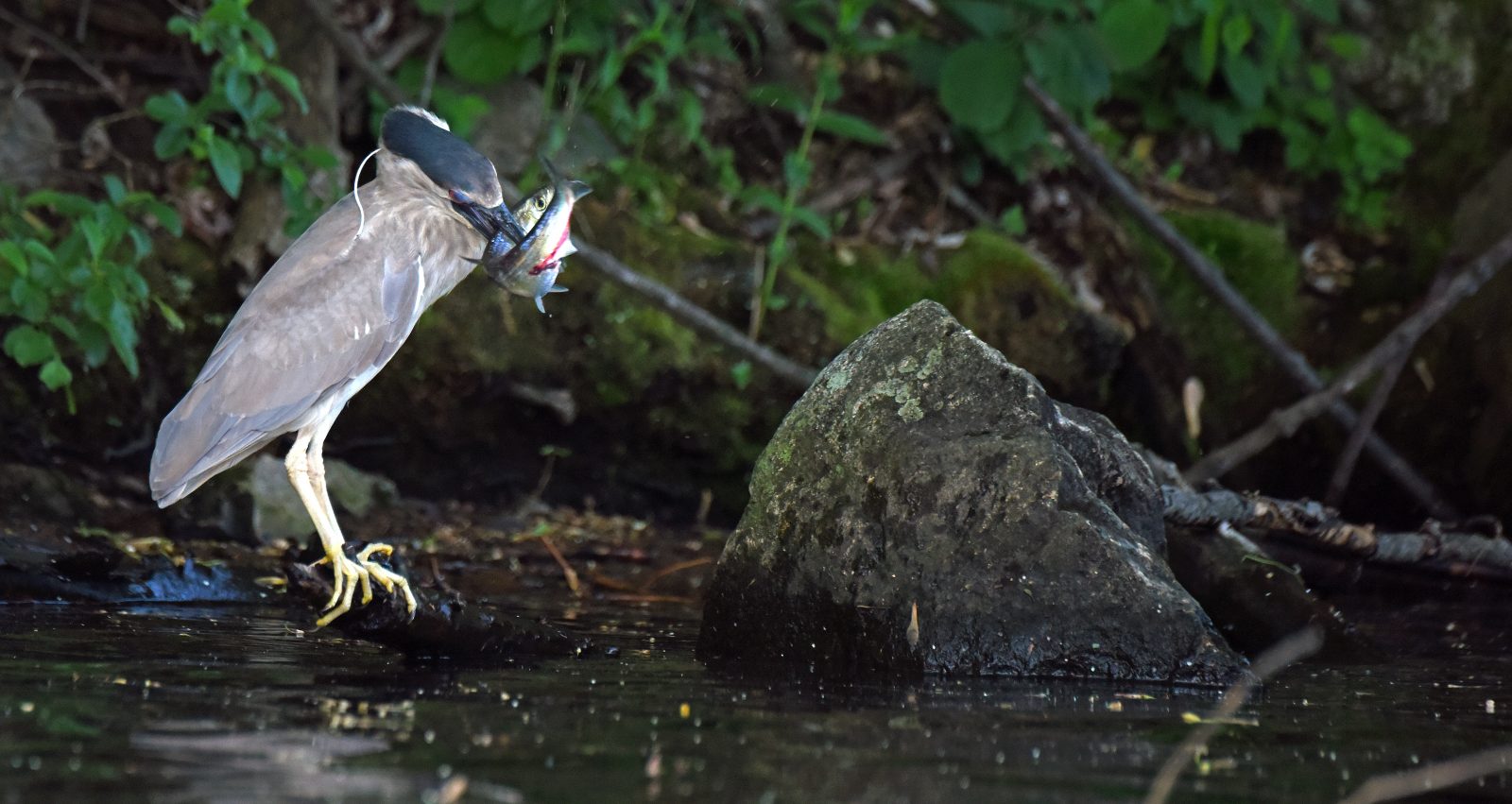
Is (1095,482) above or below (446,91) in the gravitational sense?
below

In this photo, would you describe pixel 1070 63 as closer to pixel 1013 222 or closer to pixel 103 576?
pixel 1013 222

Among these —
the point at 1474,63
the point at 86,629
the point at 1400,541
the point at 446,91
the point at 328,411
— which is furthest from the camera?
the point at 1474,63

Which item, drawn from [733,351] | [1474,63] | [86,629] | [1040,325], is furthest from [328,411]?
[1474,63]

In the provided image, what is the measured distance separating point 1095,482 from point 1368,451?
347 centimetres

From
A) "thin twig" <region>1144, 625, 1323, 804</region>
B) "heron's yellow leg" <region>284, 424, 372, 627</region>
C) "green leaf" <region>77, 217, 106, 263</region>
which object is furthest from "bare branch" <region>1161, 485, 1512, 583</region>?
"green leaf" <region>77, 217, 106, 263</region>

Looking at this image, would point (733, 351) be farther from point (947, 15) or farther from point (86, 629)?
point (86, 629)

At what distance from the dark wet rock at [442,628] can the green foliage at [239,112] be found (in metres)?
2.35

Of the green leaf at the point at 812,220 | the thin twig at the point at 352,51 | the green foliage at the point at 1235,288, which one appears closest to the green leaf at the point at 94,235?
the thin twig at the point at 352,51

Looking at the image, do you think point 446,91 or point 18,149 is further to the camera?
point 446,91

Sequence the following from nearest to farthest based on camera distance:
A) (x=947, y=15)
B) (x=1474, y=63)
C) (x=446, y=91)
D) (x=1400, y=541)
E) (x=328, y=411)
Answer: (x=328, y=411)
(x=1400, y=541)
(x=446, y=91)
(x=947, y=15)
(x=1474, y=63)

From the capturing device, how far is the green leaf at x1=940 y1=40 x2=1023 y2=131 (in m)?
7.72

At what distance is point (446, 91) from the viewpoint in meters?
7.46

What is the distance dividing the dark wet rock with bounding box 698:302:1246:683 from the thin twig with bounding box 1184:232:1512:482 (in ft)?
6.71

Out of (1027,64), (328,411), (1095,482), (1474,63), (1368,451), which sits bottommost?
(328,411)
